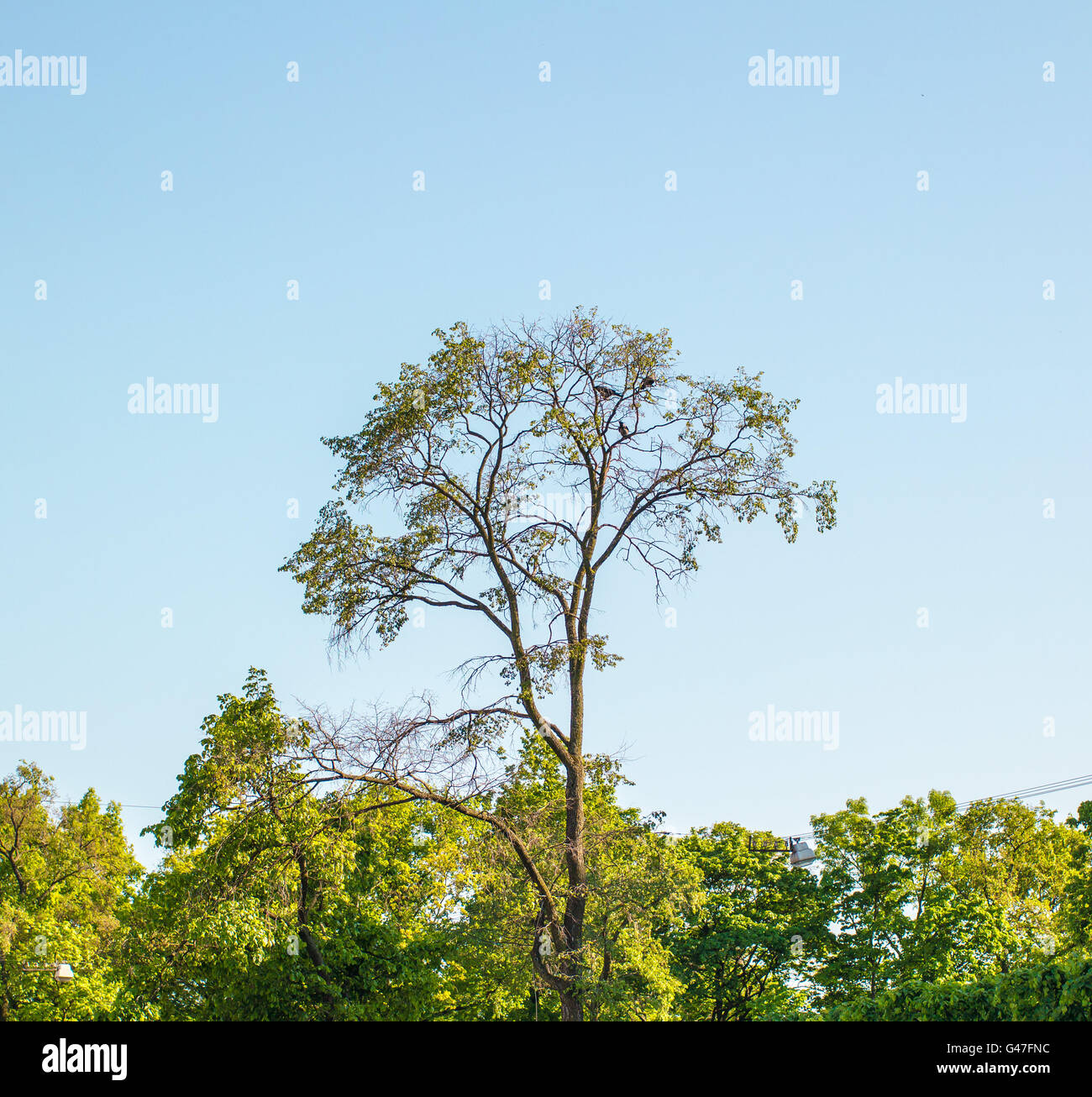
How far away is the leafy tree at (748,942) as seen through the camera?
37272mm

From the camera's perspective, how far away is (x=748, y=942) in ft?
122

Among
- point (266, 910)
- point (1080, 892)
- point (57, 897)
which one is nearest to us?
point (266, 910)

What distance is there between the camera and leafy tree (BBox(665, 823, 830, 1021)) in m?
37.3

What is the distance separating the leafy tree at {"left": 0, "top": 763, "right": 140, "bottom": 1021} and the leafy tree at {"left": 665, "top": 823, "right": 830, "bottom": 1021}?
681 inches

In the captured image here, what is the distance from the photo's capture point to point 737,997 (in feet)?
125

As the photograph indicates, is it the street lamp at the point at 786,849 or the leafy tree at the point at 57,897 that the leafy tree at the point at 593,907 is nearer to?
the leafy tree at the point at 57,897

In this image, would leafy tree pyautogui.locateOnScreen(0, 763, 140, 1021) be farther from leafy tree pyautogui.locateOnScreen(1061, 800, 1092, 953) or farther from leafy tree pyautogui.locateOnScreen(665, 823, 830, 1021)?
leafy tree pyautogui.locateOnScreen(1061, 800, 1092, 953)

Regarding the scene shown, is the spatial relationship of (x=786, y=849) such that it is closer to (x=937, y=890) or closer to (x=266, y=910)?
(x=937, y=890)

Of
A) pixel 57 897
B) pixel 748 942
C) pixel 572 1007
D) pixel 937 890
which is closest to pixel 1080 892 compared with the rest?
pixel 937 890

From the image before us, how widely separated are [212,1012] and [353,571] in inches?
363

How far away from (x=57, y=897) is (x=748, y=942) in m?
24.0
